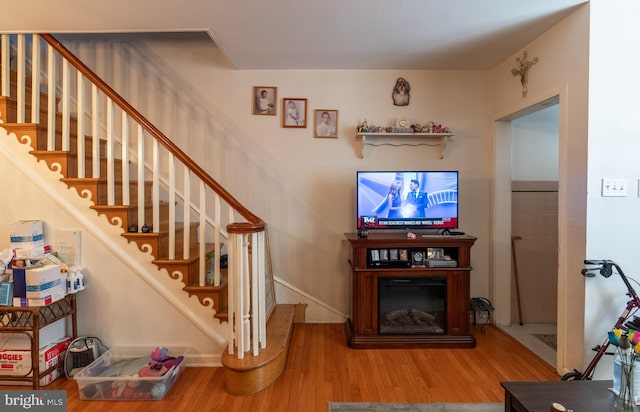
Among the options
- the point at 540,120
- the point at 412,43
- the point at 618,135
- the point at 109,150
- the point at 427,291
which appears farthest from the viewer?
the point at 540,120

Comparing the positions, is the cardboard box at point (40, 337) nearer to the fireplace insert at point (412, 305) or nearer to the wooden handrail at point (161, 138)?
the wooden handrail at point (161, 138)

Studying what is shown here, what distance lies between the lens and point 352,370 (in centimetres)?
243

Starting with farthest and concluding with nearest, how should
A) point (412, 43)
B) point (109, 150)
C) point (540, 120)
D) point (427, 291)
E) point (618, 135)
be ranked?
point (540, 120), point (427, 291), point (412, 43), point (109, 150), point (618, 135)

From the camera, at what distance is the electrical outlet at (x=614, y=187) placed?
2.14 metres

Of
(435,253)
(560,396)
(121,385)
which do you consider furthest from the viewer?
(435,253)

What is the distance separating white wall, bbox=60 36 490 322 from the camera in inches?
128

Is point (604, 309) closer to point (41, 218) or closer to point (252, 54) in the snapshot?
point (252, 54)

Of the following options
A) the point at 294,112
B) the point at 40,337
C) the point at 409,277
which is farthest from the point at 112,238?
the point at 409,277

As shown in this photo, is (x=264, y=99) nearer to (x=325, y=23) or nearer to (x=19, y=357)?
(x=325, y=23)

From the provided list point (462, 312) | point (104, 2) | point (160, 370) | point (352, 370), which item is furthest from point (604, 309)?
point (104, 2)

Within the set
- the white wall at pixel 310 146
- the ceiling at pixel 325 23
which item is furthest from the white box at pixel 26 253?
the ceiling at pixel 325 23

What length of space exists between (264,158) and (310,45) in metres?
1.14

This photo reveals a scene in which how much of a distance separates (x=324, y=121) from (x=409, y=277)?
1725 millimetres

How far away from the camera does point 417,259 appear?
2.87 metres
